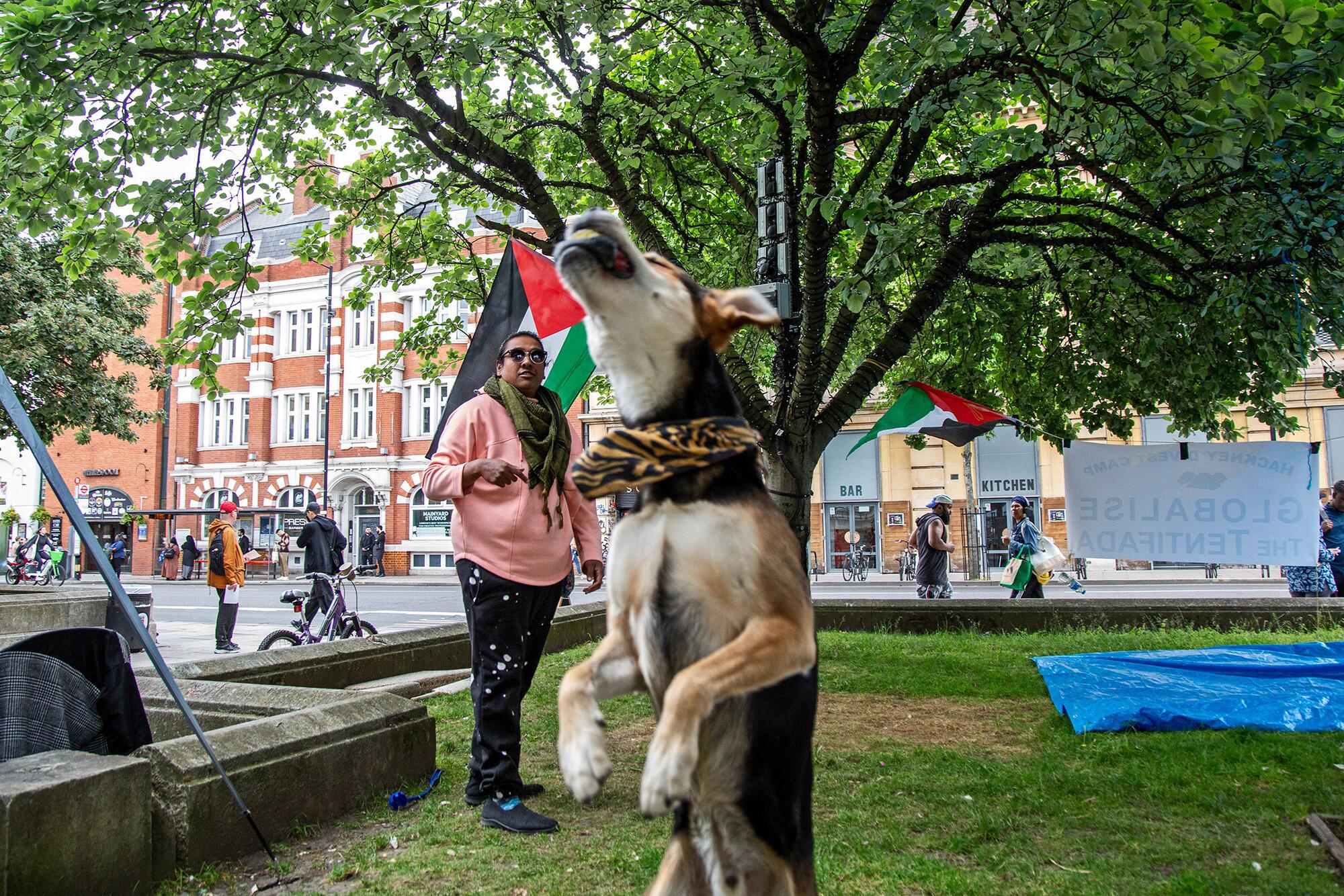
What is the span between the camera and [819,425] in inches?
317

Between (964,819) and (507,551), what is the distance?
8.17 feet

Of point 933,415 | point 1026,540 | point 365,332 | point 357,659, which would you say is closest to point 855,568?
point 1026,540

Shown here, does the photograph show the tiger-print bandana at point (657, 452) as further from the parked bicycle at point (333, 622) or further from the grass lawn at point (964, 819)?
the parked bicycle at point (333, 622)

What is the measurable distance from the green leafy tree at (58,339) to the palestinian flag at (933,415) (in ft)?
45.8

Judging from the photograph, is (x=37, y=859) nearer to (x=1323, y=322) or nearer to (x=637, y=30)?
(x=637, y=30)

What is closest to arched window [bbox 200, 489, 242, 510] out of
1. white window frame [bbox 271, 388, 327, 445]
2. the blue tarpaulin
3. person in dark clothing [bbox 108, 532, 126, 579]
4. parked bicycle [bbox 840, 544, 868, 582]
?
white window frame [bbox 271, 388, 327, 445]

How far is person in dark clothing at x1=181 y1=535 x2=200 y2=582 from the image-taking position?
3116cm

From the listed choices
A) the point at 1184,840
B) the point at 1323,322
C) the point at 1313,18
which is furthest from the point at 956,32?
the point at 1184,840

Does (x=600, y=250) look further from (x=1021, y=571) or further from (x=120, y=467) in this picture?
(x=120, y=467)

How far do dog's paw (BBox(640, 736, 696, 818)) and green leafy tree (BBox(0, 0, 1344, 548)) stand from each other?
413cm

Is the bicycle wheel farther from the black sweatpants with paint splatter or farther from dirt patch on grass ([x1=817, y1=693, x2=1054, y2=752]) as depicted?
the black sweatpants with paint splatter

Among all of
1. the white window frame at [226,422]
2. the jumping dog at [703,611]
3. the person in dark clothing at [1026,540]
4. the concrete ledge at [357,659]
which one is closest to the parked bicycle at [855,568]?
the person in dark clothing at [1026,540]

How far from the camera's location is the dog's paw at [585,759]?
1.55 meters

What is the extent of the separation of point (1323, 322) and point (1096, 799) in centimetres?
516
